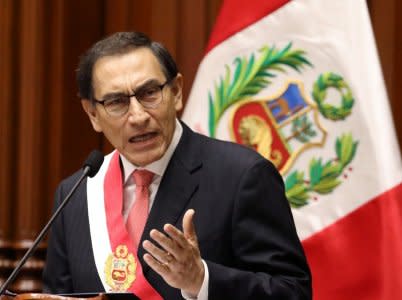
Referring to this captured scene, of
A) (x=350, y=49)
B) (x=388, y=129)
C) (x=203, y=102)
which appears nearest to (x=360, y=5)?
(x=350, y=49)

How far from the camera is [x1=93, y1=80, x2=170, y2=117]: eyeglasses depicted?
72.7 inches

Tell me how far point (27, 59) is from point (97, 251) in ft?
4.28

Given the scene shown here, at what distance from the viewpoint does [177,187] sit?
186 cm

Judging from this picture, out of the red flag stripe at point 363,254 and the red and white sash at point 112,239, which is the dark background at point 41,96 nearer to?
the red flag stripe at point 363,254

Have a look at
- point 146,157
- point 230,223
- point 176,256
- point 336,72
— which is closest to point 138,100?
point 146,157

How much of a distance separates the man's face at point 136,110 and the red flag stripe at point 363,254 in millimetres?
816

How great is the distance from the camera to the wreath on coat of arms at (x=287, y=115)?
2514 mm

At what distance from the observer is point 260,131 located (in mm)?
2684

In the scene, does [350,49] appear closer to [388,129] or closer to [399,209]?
[388,129]

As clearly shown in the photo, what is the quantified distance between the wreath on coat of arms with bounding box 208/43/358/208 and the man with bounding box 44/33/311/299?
70 centimetres

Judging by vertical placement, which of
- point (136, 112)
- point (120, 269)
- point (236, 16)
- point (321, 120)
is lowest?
point (120, 269)

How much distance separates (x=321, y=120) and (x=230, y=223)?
2.91 feet

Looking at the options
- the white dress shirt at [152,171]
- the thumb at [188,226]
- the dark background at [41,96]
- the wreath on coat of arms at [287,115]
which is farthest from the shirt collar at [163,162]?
the dark background at [41,96]

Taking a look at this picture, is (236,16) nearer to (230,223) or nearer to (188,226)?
(230,223)
